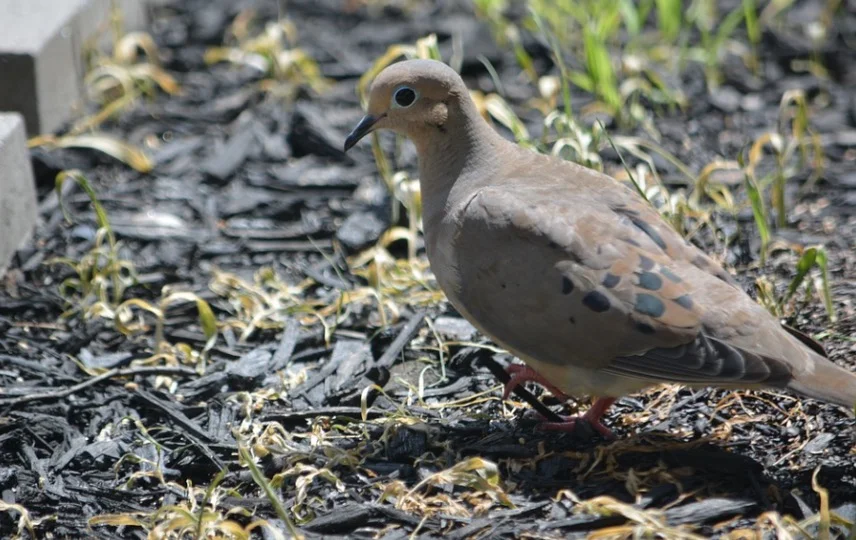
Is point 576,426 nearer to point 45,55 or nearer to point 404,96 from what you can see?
point 404,96

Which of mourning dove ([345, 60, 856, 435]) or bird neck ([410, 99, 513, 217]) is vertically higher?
bird neck ([410, 99, 513, 217])

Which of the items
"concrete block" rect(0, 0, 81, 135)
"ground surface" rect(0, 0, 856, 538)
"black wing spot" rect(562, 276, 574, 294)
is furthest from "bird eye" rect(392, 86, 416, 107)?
"concrete block" rect(0, 0, 81, 135)

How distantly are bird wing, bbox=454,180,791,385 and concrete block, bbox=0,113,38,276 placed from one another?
2101 mm

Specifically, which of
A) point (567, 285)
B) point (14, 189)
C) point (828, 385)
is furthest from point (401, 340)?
point (14, 189)

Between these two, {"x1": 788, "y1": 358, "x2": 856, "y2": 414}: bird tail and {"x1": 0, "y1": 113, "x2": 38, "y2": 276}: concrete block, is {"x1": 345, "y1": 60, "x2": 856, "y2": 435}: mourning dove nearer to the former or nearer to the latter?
{"x1": 788, "y1": 358, "x2": 856, "y2": 414}: bird tail

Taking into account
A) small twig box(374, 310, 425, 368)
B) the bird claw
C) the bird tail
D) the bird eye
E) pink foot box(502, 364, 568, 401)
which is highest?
the bird eye

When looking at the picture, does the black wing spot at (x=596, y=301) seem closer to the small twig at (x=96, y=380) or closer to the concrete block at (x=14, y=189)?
the small twig at (x=96, y=380)

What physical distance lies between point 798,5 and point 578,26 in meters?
1.35

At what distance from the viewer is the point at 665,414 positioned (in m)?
3.79

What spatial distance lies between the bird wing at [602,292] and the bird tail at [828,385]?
5cm

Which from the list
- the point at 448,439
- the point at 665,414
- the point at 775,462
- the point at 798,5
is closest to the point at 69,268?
the point at 448,439

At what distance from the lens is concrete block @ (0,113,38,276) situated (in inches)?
187

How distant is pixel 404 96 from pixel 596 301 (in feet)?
3.46

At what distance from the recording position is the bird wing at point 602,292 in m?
3.30
